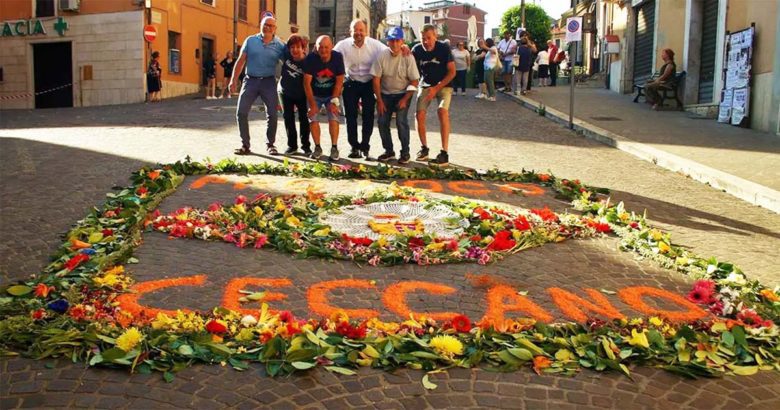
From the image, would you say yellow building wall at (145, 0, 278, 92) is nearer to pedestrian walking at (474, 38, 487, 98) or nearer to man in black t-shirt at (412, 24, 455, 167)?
pedestrian walking at (474, 38, 487, 98)

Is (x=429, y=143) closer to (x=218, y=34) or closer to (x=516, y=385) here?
(x=516, y=385)

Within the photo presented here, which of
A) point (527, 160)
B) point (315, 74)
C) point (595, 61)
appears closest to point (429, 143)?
point (527, 160)

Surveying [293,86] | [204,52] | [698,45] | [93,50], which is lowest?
[293,86]

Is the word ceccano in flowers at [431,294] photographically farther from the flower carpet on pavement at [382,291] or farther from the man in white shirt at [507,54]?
the man in white shirt at [507,54]

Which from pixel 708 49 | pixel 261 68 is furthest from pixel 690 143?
pixel 708 49

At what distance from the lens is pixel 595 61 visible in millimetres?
34375

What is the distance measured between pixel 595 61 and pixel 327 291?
107ft

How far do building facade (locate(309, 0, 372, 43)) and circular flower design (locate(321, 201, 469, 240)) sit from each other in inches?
1782

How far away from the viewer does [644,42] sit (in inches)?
931

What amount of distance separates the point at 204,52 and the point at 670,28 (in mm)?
18638

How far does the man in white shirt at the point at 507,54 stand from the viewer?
2100 centimetres

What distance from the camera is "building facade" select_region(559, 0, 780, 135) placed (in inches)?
544

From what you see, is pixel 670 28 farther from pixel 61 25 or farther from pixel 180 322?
pixel 61 25

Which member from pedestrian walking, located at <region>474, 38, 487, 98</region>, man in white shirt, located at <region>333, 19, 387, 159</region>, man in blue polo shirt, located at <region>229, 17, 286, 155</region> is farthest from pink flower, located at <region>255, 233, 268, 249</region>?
pedestrian walking, located at <region>474, 38, 487, 98</region>
